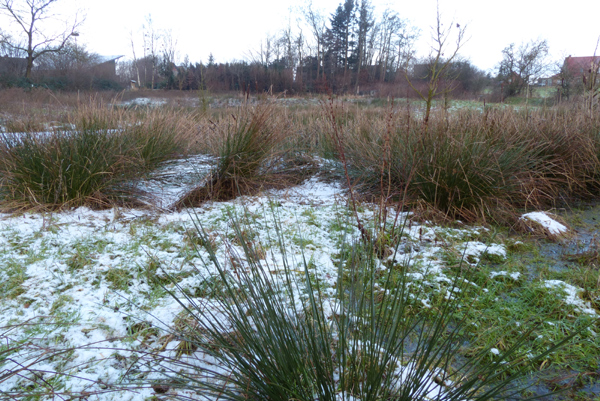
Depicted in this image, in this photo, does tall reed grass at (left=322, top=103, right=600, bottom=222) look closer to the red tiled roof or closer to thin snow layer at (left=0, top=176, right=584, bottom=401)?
thin snow layer at (left=0, top=176, right=584, bottom=401)

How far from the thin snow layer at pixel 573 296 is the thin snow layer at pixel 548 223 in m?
1.05

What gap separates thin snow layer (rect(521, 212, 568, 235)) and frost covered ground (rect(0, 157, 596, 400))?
32mm

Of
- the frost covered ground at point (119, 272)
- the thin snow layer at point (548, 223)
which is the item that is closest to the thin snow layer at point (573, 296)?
the frost covered ground at point (119, 272)

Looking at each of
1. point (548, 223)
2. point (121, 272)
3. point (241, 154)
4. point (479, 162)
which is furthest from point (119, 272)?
point (548, 223)

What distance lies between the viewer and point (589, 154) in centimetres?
404

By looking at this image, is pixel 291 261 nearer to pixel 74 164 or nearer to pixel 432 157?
pixel 432 157

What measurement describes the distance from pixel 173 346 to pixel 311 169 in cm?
351

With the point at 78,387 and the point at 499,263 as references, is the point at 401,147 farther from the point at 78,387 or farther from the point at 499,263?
the point at 78,387

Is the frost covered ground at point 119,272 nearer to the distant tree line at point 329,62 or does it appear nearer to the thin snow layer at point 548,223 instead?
the thin snow layer at point 548,223

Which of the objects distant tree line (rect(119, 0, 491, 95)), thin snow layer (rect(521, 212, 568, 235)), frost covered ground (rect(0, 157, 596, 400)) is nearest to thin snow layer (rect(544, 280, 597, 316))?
frost covered ground (rect(0, 157, 596, 400))

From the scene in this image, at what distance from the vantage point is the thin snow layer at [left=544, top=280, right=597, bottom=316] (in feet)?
5.93

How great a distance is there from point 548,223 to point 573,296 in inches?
51.4

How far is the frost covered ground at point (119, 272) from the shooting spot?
4.25ft

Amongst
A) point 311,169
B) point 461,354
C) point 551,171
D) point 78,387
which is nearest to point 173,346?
point 78,387
